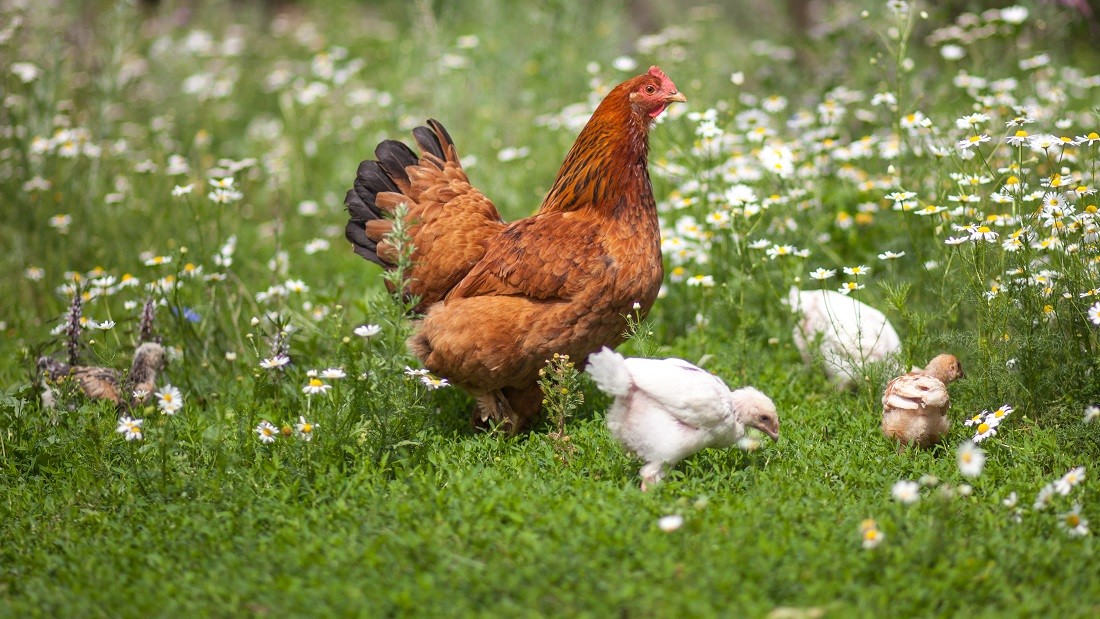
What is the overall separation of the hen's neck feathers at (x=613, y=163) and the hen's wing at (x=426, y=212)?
16.7 inches

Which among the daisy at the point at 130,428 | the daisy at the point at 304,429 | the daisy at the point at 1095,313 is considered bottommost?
the daisy at the point at 304,429

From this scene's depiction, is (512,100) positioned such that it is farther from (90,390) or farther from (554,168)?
(90,390)

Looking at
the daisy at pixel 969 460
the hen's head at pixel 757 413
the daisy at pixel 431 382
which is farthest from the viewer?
the daisy at pixel 431 382

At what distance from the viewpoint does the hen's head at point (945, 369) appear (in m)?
4.11

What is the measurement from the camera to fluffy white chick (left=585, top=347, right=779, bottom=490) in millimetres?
3492

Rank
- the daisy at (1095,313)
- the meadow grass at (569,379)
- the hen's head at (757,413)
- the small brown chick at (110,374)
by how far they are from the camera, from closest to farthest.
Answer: the meadow grass at (569,379) < the daisy at (1095,313) < the hen's head at (757,413) < the small brown chick at (110,374)

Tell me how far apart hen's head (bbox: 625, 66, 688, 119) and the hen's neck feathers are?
0.07 ft

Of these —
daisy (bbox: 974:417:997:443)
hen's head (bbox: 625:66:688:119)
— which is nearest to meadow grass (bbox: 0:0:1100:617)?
daisy (bbox: 974:417:997:443)

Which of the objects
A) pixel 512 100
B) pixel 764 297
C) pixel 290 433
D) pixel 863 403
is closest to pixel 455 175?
pixel 290 433

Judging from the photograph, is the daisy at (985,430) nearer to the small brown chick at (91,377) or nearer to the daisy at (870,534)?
the daisy at (870,534)

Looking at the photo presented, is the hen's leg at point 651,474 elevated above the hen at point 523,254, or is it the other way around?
the hen at point 523,254

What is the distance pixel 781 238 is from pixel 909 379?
55.2 inches

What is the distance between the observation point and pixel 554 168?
21.4 ft

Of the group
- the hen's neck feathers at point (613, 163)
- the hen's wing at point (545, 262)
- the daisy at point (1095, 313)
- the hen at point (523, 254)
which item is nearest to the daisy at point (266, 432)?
the hen at point (523, 254)
